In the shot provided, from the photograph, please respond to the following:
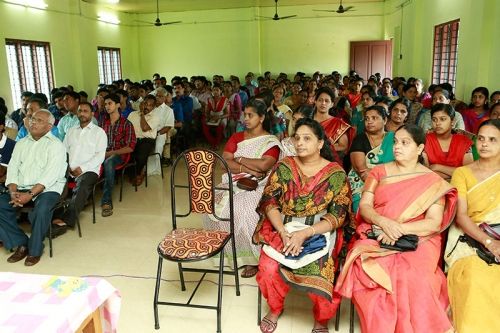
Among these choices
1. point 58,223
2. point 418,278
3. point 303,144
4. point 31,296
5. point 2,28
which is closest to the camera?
point 31,296

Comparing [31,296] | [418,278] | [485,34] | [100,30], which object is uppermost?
[100,30]

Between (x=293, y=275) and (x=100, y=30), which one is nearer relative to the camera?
(x=293, y=275)

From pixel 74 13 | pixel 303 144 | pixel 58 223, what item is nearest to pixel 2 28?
pixel 74 13

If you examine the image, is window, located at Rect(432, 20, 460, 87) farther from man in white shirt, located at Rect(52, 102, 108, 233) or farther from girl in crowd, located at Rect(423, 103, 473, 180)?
man in white shirt, located at Rect(52, 102, 108, 233)

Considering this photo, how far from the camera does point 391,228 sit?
83.5 inches

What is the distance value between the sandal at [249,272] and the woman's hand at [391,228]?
108 centimetres

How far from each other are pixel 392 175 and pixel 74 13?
867 centimetres

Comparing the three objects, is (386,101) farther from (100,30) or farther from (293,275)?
(100,30)

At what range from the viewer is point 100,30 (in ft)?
34.6

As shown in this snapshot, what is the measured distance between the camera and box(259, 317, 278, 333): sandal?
7.63 feet

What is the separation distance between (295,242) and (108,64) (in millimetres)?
10334

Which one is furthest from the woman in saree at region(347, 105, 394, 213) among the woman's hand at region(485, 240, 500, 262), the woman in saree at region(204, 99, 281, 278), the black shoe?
the black shoe

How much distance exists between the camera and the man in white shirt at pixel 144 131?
17.0 ft

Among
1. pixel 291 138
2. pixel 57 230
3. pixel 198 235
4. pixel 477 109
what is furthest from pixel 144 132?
pixel 477 109
